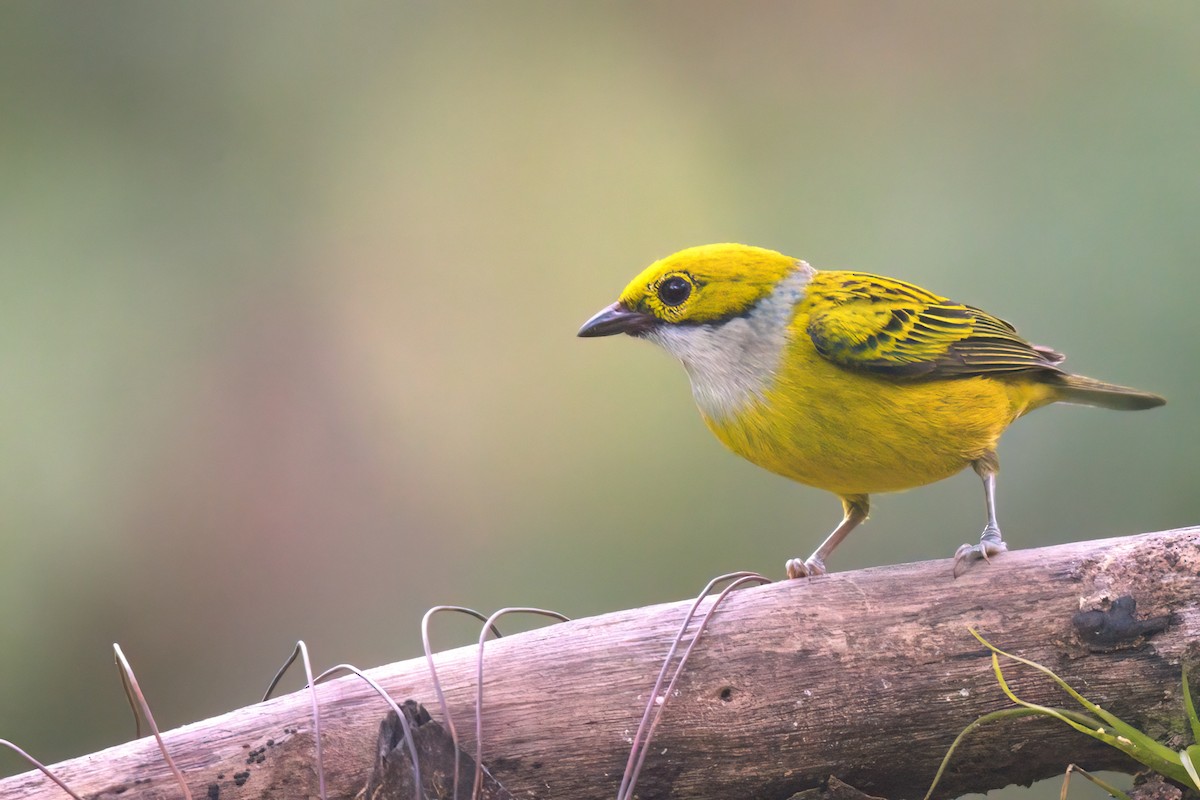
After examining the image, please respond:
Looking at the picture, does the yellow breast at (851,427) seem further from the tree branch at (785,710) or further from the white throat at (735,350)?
the tree branch at (785,710)

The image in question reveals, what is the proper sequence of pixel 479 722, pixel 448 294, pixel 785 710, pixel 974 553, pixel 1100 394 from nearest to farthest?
pixel 479 722
pixel 785 710
pixel 974 553
pixel 1100 394
pixel 448 294

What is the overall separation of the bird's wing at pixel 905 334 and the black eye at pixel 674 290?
0.40 meters

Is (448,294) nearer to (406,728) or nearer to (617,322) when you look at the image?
(617,322)

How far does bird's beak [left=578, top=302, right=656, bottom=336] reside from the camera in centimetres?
333

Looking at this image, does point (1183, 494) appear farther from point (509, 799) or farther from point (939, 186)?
point (509, 799)

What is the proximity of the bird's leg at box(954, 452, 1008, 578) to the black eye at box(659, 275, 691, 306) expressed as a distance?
3.53 feet

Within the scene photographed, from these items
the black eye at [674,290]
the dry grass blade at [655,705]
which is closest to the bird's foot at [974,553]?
the dry grass blade at [655,705]

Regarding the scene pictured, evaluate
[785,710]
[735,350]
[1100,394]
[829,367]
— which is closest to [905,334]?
[829,367]

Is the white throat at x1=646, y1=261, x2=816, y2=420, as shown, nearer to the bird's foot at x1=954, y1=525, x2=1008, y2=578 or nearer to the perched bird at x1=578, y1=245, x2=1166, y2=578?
the perched bird at x1=578, y1=245, x2=1166, y2=578

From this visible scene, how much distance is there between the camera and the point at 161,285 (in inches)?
206

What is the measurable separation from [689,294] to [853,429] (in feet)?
2.20

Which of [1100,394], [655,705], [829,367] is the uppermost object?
[829,367]

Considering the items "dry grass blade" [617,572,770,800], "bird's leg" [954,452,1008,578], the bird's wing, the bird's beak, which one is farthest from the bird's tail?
"dry grass blade" [617,572,770,800]

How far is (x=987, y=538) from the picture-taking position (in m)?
3.01
